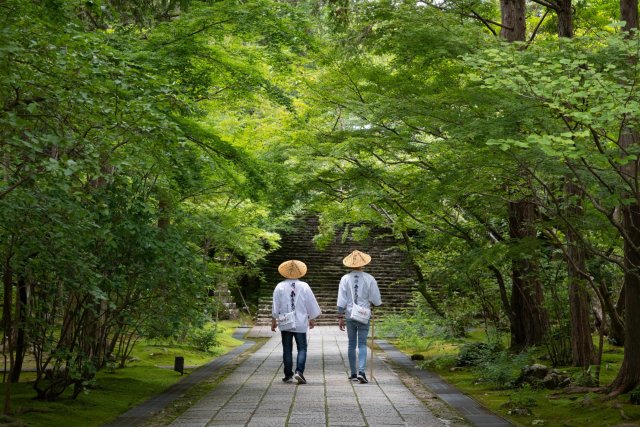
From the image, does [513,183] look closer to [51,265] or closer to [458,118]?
[458,118]

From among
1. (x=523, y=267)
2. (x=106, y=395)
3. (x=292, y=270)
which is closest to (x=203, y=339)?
(x=292, y=270)

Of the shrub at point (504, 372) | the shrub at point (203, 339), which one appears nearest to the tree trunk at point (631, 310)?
the shrub at point (504, 372)

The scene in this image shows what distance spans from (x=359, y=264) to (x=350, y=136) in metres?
2.53

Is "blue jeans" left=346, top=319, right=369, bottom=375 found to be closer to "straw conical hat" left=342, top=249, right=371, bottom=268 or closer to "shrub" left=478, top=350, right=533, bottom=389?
"straw conical hat" left=342, top=249, right=371, bottom=268

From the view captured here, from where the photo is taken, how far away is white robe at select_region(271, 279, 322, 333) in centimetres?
1170

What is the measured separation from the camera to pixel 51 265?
7363mm

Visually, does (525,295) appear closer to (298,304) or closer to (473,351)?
(473,351)

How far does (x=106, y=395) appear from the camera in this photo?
10.0 meters

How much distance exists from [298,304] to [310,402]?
2.54 m

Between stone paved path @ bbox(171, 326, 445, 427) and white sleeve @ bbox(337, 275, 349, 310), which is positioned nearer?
stone paved path @ bbox(171, 326, 445, 427)

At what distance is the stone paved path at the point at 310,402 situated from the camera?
796 cm

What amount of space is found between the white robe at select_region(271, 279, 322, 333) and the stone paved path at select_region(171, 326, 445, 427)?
37.9 inches

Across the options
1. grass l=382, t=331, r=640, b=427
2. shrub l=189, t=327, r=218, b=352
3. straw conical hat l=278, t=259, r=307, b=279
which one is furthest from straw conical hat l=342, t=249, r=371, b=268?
shrub l=189, t=327, r=218, b=352

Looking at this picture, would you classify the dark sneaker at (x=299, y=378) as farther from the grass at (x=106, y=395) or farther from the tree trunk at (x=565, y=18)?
the tree trunk at (x=565, y=18)
